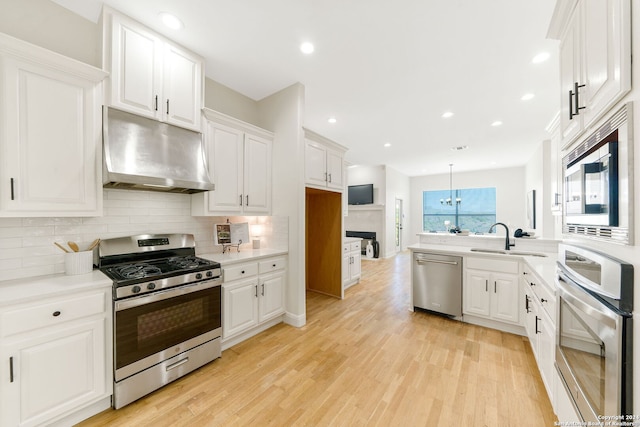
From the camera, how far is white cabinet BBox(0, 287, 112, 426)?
1.33 m

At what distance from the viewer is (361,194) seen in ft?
26.6

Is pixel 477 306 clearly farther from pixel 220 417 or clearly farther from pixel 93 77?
pixel 93 77

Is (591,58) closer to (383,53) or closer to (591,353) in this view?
(591,353)

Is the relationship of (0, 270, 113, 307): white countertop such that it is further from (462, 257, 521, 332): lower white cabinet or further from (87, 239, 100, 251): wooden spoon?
(462, 257, 521, 332): lower white cabinet

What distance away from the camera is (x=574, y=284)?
1104 mm

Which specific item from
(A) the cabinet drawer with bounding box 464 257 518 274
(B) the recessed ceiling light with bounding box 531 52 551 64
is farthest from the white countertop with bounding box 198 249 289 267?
(B) the recessed ceiling light with bounding box 531 52 551 64

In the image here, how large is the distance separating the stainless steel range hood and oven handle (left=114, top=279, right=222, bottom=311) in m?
0.88

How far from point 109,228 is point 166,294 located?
34.0 inches

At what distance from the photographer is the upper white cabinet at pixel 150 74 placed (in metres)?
1.90

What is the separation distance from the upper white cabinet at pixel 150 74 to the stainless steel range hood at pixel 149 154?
11cm

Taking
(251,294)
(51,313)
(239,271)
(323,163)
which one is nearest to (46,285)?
(51,313)

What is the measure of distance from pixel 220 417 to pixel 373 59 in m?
3.43

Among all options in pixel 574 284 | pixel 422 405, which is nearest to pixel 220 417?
pixel 422 405

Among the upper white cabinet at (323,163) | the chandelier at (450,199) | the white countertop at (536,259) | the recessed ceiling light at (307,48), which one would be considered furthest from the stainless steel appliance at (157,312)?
the chandelier at (450,199)
